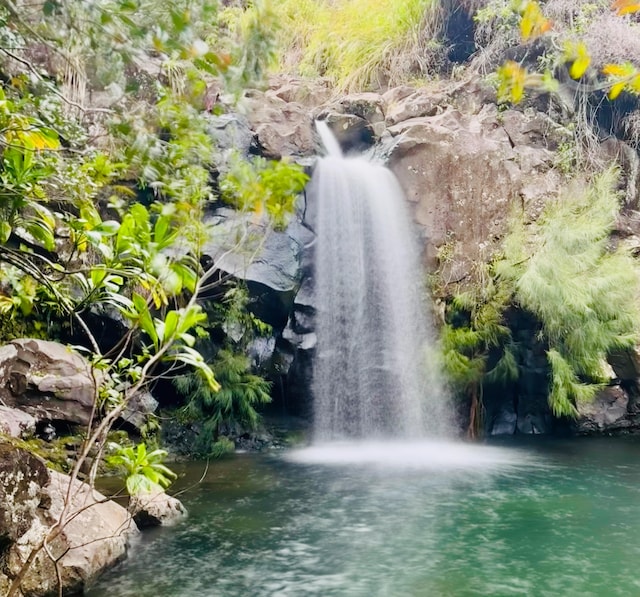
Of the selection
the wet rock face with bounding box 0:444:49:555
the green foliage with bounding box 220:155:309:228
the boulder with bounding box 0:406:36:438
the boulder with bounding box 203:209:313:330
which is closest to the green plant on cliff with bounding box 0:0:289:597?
the green foliage with bounding box 220:155:309:228

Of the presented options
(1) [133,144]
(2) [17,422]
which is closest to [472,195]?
(2) [17,422]

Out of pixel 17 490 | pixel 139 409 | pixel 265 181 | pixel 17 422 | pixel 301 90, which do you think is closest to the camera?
pixel 265 181

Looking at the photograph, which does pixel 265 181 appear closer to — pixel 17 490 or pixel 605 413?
pixel 17 490

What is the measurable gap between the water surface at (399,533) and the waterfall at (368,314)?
2.08 metres

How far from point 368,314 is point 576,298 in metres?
3.46

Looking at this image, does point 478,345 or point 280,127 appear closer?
point 478,345

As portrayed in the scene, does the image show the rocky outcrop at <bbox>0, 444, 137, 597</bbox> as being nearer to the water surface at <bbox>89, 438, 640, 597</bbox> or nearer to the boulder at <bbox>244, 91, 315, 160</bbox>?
the water surface at <bbox>89, 438, 640, 597</bbox>

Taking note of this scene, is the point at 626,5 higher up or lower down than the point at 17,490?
higher up

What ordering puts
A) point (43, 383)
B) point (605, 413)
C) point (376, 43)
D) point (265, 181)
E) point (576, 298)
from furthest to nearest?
point (376, 43) < point (605, 413) < point (576, 298) < point (43, 383) < point (265, 181)

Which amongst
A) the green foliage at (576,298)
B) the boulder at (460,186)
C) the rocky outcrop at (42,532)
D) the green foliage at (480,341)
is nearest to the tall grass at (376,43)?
the boulder at (460,186)

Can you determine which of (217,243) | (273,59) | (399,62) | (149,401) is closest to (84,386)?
(149,401)

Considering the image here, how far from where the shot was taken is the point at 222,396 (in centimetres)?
907

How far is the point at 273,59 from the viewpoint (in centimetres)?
229

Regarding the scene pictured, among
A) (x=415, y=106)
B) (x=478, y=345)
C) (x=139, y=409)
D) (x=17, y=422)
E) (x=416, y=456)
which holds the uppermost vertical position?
(x=415, y=106)
